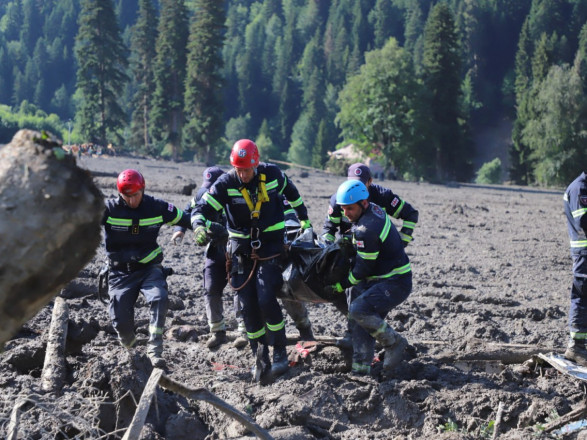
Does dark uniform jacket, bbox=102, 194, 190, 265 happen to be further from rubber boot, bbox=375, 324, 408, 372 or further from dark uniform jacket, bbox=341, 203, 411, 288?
rubber boot, bbox=375, 324, 408, 372

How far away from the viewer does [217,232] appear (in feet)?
25.4

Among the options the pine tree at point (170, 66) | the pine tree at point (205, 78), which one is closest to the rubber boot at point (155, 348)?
the pine tree at point (205, 78)

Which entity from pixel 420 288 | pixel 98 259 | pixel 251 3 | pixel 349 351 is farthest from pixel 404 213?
pixel 251 3

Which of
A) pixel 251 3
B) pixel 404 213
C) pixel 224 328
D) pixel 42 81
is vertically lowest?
pixel 224 328

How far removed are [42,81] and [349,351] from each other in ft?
363

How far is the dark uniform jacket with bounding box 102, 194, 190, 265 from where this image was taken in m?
7.49

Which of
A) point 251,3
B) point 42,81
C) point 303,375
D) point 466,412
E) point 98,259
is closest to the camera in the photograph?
point 466,412

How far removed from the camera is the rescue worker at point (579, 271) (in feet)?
23.9

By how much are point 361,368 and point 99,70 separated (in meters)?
50.5

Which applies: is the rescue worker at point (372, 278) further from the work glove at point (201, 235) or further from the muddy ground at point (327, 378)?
the work glove at point (201, 235)

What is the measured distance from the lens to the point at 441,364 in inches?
283

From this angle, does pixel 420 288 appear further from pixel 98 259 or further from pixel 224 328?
pixel 98 259

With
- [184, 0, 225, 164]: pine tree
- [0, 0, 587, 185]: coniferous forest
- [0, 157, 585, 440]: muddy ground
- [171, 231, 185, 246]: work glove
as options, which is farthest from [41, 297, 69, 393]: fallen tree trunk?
[184, 0, 225, 164]: pine tree

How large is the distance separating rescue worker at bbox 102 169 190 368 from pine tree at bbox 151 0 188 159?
48.9 meters
